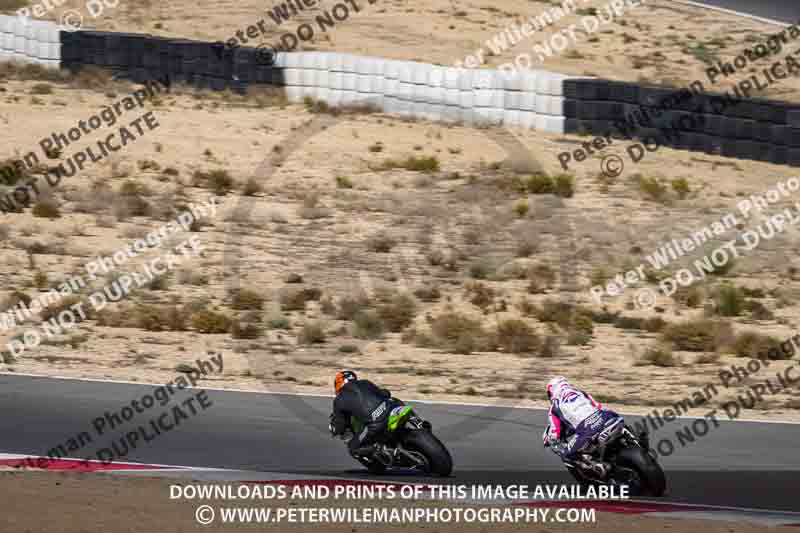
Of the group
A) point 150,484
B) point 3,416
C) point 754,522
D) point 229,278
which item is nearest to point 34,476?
point 150,484

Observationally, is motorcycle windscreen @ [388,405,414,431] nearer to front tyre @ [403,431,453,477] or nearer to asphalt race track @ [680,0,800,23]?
front tyre @ [403,431,453,477]

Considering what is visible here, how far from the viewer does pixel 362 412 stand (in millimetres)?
11234

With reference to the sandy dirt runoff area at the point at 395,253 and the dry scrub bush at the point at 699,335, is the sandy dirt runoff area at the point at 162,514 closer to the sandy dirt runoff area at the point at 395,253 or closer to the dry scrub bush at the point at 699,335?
the sandy dirt runoff area at the point at 395,253

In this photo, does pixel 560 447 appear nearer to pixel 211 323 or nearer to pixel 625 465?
pixel 625 465

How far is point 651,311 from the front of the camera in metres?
20.9

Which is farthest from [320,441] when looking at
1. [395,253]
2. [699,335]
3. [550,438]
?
[395,253]

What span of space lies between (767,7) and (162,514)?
32.3 metres

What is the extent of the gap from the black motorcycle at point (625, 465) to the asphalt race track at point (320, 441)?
35 cm

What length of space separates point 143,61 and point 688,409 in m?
22.2

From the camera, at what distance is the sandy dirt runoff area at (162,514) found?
10.0 meters

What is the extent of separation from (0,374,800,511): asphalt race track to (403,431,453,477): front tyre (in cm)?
14

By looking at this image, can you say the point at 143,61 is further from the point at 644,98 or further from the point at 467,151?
the point at 644,98

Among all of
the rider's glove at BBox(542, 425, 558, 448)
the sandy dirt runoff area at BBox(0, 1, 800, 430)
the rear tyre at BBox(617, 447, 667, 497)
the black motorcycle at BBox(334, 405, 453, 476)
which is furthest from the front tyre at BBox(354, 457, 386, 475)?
the sandy dirt runoff area at BBox(0, 1, 800, 430)

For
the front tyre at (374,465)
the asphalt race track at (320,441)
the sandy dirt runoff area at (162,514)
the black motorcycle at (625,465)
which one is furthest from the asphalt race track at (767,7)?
the sandy dirt runoff area at (162,514)
